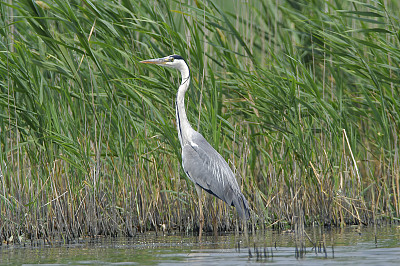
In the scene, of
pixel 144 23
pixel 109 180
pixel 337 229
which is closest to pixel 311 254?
pixel 337 229

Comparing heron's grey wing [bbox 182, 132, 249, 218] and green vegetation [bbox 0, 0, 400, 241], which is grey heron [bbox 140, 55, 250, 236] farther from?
green vegetation [bbox 0, 0, 400, 241]

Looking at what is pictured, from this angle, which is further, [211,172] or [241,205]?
[211,172]

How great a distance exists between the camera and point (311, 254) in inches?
191

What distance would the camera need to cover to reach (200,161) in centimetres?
671

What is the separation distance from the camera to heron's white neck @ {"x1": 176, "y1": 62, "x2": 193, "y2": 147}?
21.9 feet

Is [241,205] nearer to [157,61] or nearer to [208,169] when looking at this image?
[208,169]

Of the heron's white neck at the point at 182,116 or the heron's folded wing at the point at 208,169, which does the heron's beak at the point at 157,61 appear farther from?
the heron's folded wing at the point at 208,169

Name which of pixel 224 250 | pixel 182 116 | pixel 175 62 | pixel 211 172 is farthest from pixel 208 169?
pixel 224 250

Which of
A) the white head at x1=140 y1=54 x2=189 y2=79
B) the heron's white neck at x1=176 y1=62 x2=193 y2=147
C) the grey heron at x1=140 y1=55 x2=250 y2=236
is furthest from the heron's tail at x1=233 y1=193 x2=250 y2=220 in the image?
the white head at x1=140 y1=54 x2=189 y2=79

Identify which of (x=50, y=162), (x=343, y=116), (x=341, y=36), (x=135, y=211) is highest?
(x=341, y=36)

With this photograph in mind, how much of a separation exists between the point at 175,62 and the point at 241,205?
162 cm

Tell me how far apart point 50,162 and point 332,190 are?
2.74 m

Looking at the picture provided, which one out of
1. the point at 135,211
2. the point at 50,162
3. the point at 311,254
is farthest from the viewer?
the point at 135,211

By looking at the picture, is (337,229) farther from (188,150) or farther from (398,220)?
(188,150)
